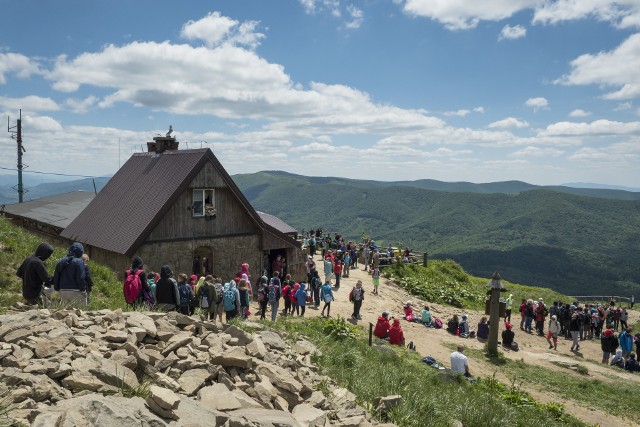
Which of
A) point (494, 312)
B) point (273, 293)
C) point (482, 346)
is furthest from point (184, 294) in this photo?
point (482, 346)

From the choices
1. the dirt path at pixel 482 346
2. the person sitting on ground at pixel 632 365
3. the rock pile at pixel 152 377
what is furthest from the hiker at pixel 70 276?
the person sitting on ground at pixel 632 365

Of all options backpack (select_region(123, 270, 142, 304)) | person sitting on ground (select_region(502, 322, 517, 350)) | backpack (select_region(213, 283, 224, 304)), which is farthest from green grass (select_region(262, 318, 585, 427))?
person sitting on ground (select_region(502, 322, 517, 350))

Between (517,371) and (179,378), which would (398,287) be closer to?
(517,371)

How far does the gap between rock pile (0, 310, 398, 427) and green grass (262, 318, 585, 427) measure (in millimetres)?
707

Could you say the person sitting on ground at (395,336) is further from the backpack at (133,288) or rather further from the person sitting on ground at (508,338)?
the backpack at (133,288)

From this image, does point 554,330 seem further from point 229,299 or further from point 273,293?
point 229,299

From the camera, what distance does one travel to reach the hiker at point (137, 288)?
11.2 metres

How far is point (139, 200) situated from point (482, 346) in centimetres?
1527

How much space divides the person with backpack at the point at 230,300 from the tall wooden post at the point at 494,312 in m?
9.21

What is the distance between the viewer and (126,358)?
6355 millimetres

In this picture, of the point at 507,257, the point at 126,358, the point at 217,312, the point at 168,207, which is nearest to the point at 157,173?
the point at 168,207

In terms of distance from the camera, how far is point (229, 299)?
13.0 metres

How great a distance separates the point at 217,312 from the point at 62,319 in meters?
6.43

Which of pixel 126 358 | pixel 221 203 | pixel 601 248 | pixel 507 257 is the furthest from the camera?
pixel 601 248
